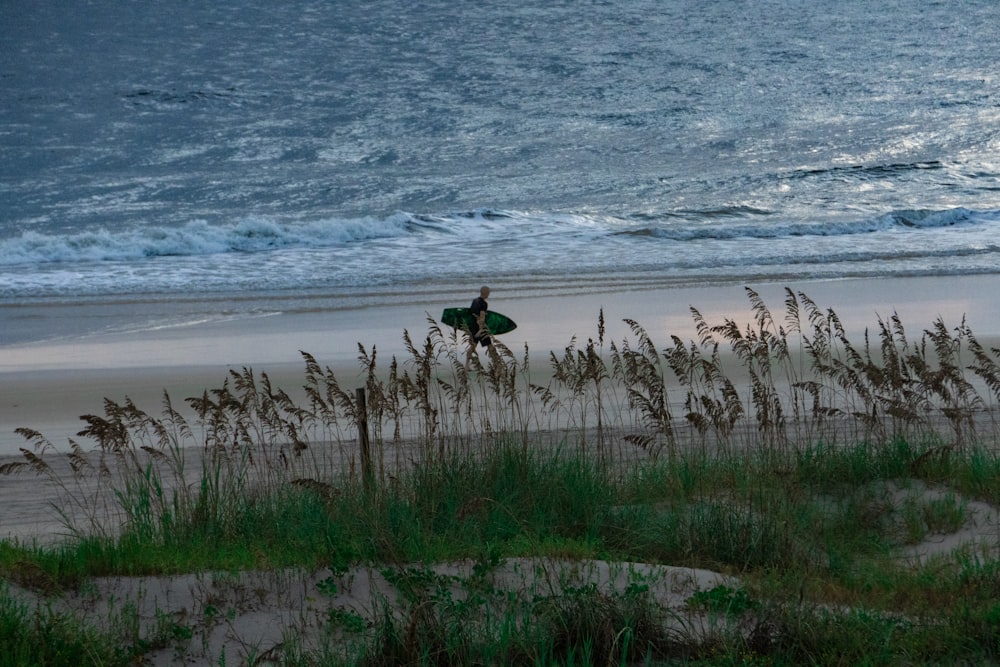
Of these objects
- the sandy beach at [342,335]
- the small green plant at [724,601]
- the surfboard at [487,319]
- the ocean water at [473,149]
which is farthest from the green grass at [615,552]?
the ocean water at [473,149]

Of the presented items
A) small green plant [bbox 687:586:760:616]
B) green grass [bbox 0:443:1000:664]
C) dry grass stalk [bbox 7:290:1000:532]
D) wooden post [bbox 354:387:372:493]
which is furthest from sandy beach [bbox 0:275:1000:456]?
small green plant [bbox 687:586:760:616]

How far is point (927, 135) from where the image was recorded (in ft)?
148

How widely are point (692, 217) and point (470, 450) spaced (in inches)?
1069

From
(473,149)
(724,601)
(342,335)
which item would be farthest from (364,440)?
(473,149)

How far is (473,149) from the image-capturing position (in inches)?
1704

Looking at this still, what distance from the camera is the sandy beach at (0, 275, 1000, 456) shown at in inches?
455

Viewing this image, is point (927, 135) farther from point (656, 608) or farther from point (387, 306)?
point (656, 608)

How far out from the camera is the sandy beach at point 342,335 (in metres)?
11.6

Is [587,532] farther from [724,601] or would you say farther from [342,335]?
[342,335]

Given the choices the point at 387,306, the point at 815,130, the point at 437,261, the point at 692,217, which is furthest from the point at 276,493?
the point at 815,130

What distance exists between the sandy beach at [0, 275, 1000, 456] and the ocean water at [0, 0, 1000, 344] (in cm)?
141

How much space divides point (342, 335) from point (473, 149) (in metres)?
29.3

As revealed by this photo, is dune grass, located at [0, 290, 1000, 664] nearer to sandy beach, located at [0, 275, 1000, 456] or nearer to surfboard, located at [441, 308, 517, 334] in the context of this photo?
surfboard, located at [441, 308, 517, 334]

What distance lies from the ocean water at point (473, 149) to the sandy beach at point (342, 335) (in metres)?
1.41
